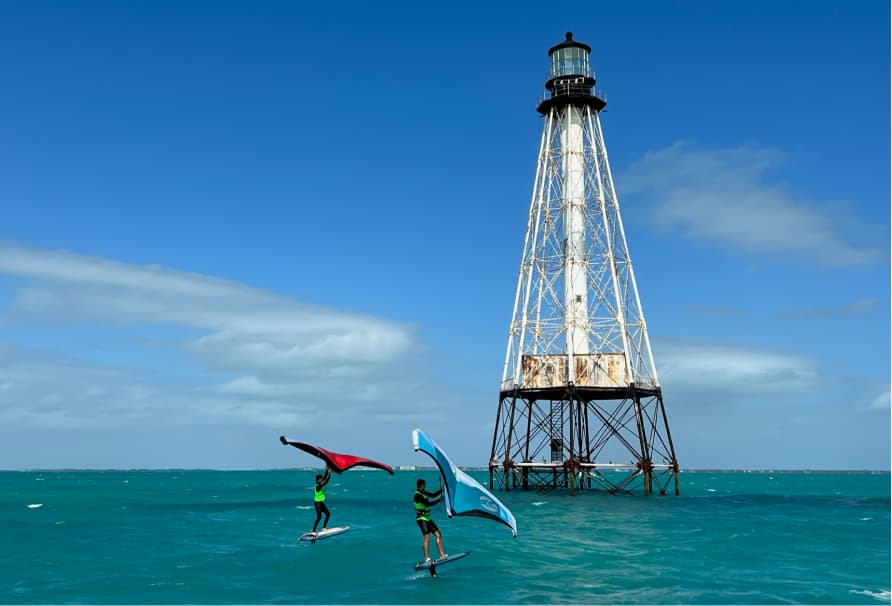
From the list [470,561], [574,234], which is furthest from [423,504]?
[574,234]

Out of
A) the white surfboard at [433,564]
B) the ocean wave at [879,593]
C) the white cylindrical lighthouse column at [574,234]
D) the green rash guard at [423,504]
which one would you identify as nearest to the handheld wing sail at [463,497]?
the green rash guard at [423,504]

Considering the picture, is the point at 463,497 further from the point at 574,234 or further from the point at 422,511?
the point at 574,234

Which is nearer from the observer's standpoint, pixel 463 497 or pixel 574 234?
pixel 463 497

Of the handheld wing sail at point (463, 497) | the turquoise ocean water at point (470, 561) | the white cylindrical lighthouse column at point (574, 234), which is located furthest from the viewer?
the white cylindrical lighthouse column at point (574, 234)

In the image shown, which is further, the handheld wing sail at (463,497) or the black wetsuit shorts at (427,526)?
the black wetsuit shorts at (427,526)

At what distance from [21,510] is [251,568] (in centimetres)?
4319

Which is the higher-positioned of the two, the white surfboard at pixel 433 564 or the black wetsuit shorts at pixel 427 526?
the black wetsuit shorts at pixel 427 526

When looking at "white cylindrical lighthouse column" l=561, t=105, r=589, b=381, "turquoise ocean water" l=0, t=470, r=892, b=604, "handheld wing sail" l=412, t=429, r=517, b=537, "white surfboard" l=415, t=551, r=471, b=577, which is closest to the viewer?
"handheld wing sail" l=412, t=429, r=517, b=537

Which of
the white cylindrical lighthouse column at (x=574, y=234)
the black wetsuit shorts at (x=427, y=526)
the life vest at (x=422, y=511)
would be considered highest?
the white cylindrical lighthouse column at (x=574, y=234)

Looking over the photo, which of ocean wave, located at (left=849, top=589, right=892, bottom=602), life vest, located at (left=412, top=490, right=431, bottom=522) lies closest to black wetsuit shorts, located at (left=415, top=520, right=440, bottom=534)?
life vest, located at (left=412, top=490, right=431, bottom=522)

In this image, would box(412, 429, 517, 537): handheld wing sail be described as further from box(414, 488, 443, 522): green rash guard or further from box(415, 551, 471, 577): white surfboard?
box(415, 551, 471, 577): white surfboard

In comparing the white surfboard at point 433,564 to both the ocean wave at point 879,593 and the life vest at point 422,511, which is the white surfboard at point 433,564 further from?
the ocean wave at point 879,593

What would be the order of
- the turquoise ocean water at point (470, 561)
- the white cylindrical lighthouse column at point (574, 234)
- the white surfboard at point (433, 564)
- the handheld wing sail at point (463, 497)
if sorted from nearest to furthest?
1. the handheld wing sail at point (463, 497)
2. the turquoise ocean water at point (470, 561)
3. the white surfboard at point (433, 564)
4. the white cylindrical lighthouse column at point (574, 234)

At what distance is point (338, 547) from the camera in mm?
31000
